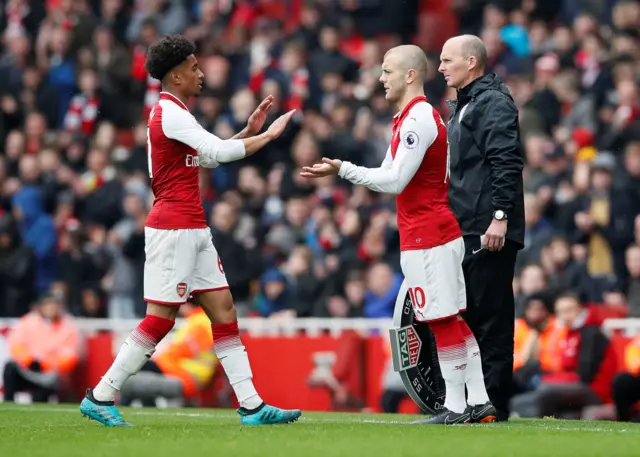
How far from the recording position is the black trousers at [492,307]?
30.6ft

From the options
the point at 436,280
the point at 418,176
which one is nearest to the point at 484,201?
the point at 418,176

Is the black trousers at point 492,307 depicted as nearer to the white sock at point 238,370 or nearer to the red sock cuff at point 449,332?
the red sock cuff at point 449,332

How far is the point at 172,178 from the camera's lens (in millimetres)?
8922

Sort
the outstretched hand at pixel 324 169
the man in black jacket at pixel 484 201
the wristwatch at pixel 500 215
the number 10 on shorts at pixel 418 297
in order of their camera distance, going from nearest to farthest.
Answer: the outstretched hand at pixel 324 169
the number 10 on shorts at pixel 418 297
the wristwatch at pixel 500 215
the man in black jacket at pixel 484 201

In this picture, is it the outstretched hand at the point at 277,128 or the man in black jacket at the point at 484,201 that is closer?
the outstretched hand at the point at 277,128

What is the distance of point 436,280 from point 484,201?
0.81 meters

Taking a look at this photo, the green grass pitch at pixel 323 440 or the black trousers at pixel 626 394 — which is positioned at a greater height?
the green grass pitch at pixel 323 440

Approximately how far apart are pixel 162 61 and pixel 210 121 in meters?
10.4

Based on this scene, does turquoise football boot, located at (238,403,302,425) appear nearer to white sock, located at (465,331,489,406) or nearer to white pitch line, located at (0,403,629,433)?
white pitch line, located at (0,403,629,433)

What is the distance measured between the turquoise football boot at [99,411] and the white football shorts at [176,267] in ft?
2.25

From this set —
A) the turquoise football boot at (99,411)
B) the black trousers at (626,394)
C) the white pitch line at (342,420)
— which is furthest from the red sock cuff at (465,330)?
the black trousers at (626,394)

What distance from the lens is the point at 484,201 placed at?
9305 millimetres

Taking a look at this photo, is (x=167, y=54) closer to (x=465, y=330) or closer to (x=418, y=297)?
(x=418, y=297)

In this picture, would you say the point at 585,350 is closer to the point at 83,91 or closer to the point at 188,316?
the point at 188,316
